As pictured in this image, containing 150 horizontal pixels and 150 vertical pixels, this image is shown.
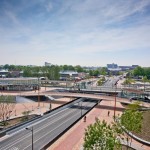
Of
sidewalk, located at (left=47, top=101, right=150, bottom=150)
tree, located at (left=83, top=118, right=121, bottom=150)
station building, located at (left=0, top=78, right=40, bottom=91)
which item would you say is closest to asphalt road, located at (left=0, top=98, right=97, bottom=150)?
sidewalk, located at (left=47, top=101, right=150, bottom=150)

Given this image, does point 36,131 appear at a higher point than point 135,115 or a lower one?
lower

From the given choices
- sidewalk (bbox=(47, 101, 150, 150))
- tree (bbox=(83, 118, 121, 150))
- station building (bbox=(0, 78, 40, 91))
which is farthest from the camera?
station building (bbox=(0, 78, 40, 91))

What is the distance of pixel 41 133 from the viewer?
4806 centimetres

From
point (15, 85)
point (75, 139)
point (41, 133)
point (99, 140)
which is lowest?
→ point (75, 139)

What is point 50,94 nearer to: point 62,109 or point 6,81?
point 62,109

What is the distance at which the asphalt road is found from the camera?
41.1 metres

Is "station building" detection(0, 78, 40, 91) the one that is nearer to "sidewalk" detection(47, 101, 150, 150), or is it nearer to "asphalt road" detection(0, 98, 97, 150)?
"asphalt road" detection(0, 98, 97, 150)

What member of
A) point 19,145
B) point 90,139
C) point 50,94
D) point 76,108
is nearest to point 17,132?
point 19,145

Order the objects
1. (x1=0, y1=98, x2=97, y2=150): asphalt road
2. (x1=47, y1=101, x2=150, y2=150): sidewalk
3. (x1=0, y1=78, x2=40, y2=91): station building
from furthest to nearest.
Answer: (x1=0, y1=78, x2=40, y2=91): station building
(x1=0, y1=98, x2=97, y2=150): asphalt road
(x1=47, y1=101, x2=150, y2=150): sidewalk

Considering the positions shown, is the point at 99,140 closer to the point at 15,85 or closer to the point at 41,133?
the point at 41,133

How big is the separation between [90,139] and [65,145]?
48.2 ft

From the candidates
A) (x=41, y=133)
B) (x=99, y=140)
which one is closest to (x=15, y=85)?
(x=41, y=133)

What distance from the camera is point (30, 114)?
65.4 m

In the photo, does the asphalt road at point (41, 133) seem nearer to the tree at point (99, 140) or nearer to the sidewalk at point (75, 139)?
the sidewalk at point (75, 139)
